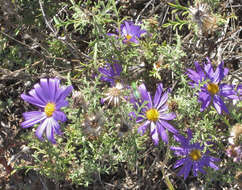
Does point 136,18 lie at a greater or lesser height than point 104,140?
greater

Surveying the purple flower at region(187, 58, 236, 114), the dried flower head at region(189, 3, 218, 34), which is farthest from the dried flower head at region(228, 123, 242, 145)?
the dried flower head at region(189, 3, 218, 34)

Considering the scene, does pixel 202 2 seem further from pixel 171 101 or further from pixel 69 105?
pixel 69 105

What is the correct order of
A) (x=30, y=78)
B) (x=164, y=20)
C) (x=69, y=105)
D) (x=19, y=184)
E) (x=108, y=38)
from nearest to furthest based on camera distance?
(x=69, y=105) < (x=108, y=38) < (x=30, y=78) < (x=19, y=184) < (x=164, y=20)

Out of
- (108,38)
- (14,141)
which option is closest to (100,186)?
(14,141)

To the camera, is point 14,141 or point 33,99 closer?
point 33,99

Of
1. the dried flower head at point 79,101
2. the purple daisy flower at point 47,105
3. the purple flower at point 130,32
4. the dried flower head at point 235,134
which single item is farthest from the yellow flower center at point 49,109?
the dried flower head at point 235,134

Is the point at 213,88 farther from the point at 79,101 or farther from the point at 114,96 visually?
the point at 79,101
